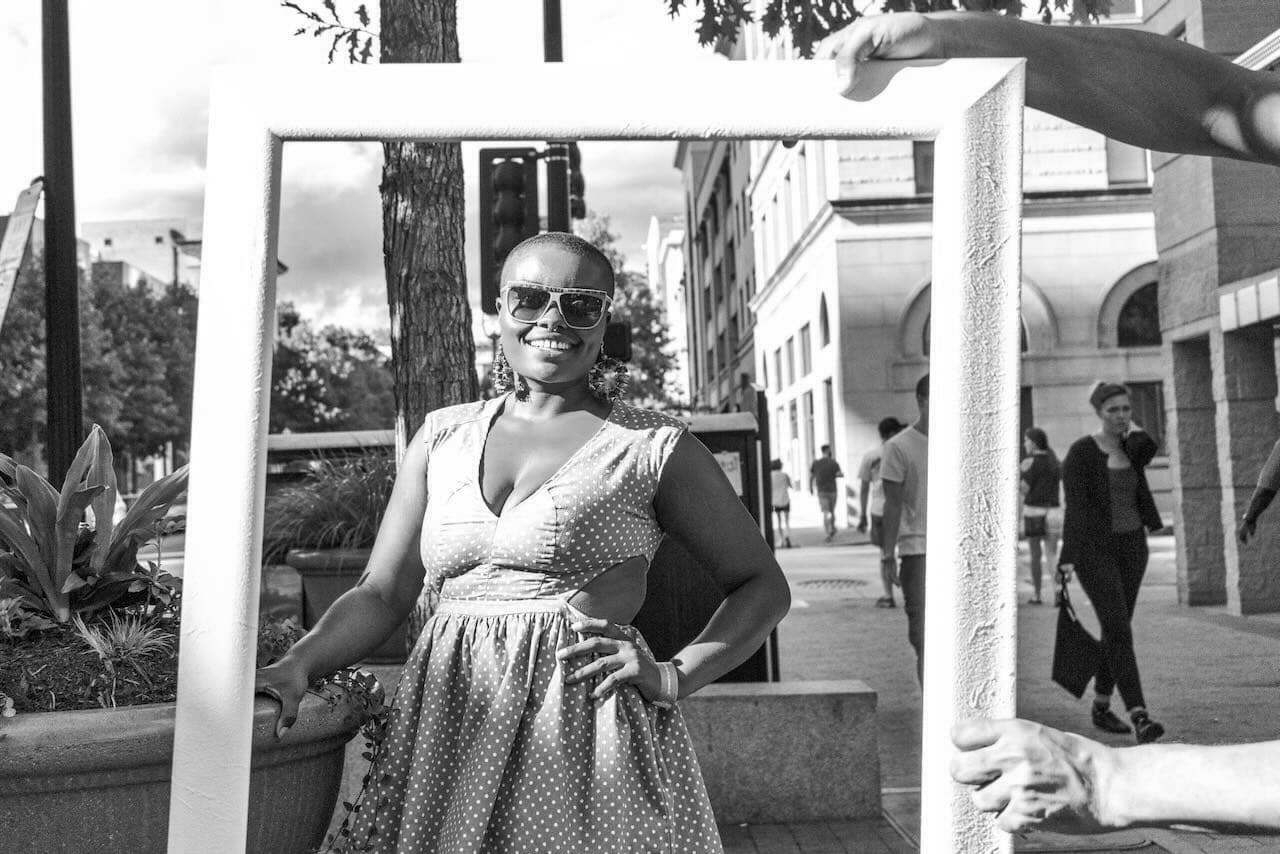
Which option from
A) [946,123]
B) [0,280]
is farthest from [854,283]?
[946,123]

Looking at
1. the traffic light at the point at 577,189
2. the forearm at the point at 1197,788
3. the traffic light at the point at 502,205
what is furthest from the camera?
the traffic light at the point at 577,189

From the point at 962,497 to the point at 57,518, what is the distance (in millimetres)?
1634

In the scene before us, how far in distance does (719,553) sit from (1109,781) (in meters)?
1.06

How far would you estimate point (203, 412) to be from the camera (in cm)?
216

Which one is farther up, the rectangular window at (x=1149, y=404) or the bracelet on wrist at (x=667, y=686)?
the rectangular window at (x=1149, y=404)

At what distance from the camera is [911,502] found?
284 inches

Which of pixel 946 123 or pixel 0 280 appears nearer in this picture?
pixel 946 123

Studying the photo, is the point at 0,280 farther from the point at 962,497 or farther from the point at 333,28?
the point at 962,497

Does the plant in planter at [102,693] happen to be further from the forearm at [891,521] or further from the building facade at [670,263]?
the building facade at [670,263]

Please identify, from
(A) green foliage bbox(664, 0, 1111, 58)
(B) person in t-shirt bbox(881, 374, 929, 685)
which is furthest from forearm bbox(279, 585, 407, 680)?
(B) person in t-shirt bbox(881, 374, 929, 685)

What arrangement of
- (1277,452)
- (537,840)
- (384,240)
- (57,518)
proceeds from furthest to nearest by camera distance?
(384,240) < (1277,452) < (57,518) < (537,840)

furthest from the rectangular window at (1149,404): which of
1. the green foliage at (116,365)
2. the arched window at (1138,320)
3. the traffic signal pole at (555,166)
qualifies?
the green foliage at (116,365)

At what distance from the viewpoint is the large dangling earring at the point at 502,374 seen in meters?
2.48

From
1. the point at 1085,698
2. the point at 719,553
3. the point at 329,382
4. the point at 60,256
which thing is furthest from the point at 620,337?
the point at 329,382
